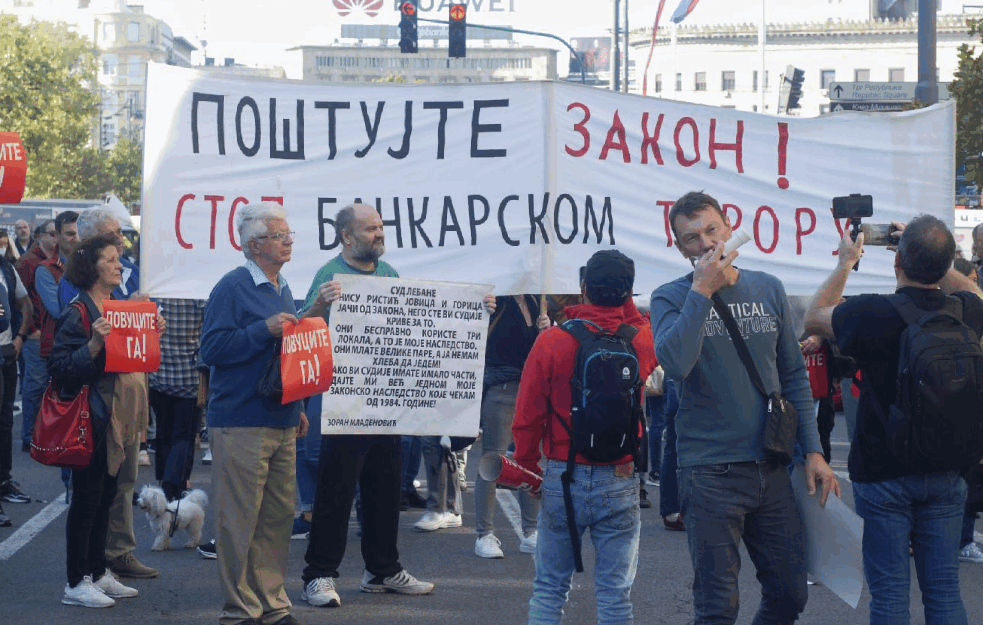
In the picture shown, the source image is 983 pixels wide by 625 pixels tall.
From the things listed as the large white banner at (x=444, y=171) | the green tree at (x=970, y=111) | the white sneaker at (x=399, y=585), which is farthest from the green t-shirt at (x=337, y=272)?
the green tree at (x=970, y=111)

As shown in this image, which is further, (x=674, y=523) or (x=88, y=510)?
(x=674, y=523)

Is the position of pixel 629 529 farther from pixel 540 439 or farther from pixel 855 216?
pixel 855 216

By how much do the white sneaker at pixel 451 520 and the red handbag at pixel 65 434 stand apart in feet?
9.22

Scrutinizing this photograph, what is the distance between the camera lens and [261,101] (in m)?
7.35

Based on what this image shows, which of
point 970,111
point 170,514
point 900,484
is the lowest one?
point 170,514

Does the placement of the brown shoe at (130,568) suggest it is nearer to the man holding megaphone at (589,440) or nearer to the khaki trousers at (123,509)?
the khaki trousers at (123,509)

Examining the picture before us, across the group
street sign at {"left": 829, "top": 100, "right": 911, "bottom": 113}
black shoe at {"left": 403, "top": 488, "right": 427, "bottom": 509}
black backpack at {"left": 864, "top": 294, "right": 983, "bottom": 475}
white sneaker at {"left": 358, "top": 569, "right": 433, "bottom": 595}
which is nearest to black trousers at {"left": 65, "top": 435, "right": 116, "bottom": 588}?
white sneaker at {"left": 358, "top": 569, "right": 433, "bottom": 595}

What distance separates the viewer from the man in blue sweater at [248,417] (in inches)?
234

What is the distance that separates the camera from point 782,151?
305 inches

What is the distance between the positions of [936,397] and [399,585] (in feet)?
10.5

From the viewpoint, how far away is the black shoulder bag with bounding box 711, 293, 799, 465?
14.7ft

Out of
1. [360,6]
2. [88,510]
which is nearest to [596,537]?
[88,510]

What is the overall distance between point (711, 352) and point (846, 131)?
3733mm

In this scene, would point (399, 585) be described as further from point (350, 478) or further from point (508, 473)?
point (508, 473)
